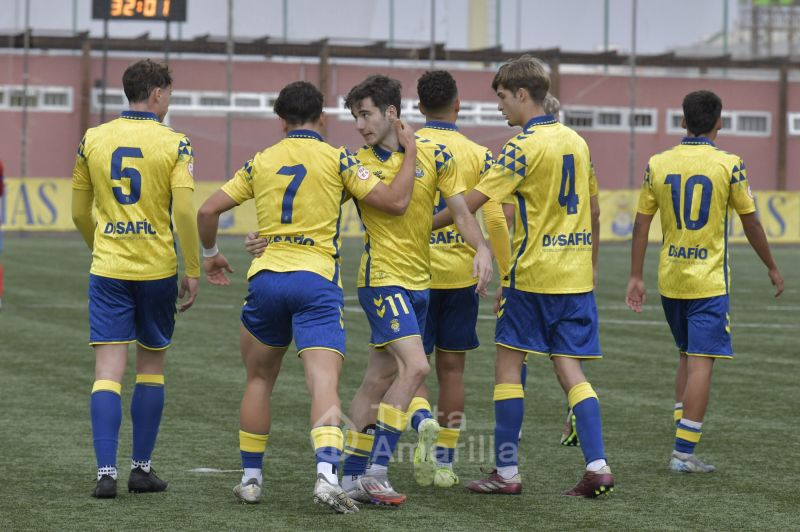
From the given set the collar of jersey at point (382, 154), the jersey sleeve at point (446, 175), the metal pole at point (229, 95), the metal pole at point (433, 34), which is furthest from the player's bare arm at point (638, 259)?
the metal pole at point (433, 34)

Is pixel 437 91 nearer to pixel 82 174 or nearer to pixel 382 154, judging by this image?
pixel 382 154

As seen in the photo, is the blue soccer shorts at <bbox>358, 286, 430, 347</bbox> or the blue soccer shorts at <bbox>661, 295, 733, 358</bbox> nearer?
the blue soccer shorts at <bbox>358, 286, 430, 347</bbox>

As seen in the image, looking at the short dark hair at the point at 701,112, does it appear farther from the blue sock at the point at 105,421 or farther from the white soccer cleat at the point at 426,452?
the blue sock at the point at 105,421

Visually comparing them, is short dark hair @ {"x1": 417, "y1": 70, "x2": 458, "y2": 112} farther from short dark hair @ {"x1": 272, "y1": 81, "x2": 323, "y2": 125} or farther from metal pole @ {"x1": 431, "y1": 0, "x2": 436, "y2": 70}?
metal pole @ {"x1": 431, "y1": 0, "x2": 436, "y2": 70}

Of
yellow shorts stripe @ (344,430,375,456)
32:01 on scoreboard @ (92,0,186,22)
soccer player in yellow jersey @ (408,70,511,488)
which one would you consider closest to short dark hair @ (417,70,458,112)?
soccer player in yellow jersey @ (408,70,511,488)

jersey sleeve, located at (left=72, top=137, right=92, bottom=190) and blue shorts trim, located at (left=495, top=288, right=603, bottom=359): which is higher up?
jersey sleeve, located at (left=72, top=137, right=92, bottom=190)

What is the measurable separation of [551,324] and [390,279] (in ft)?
2.77

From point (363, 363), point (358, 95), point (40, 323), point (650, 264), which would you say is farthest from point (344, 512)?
point (650, 264)

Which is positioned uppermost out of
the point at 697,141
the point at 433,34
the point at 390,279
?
the point at 433,34

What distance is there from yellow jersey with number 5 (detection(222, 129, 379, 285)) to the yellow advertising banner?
2807cm

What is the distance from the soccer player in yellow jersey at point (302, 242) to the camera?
20.5 feet

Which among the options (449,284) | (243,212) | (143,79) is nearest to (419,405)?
(449,284)

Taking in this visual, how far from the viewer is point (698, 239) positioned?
302 inches

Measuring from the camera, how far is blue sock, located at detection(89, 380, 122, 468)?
6.59 metres
